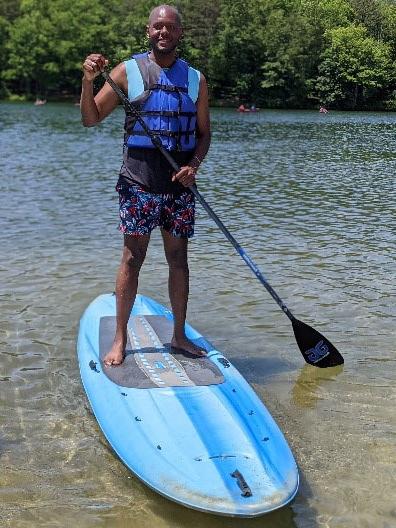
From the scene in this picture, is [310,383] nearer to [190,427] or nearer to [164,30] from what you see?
[190,427]

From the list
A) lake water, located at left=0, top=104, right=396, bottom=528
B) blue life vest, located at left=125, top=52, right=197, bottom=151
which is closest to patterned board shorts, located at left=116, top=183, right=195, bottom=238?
blue life vest, located at left=125, top=52, right=197, bottom=151

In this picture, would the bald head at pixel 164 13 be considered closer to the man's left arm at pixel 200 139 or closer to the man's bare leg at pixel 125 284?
the man's left arm at pixel 200 139

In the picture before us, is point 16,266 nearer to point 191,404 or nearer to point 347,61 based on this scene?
point 191,404

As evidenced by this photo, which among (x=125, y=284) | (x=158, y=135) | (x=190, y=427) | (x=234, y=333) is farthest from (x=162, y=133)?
(x=234, y=333)

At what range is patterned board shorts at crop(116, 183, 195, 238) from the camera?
4668 millimetres

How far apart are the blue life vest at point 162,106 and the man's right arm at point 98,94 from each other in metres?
0.14

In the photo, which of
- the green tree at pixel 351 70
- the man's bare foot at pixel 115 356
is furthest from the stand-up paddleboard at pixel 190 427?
the green tree at pixel 351 70

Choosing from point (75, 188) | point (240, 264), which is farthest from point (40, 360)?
point (75, 188)

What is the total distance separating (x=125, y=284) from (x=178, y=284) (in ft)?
1.32

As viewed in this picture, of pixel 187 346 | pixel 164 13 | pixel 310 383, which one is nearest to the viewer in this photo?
pixel 164 13

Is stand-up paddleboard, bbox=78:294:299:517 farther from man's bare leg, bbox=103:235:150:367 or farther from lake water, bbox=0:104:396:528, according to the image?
lake water, bbox=0:104:396:528

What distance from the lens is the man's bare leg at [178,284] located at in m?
4.88

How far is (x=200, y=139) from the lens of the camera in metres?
4.85

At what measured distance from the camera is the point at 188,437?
388 centimetres
